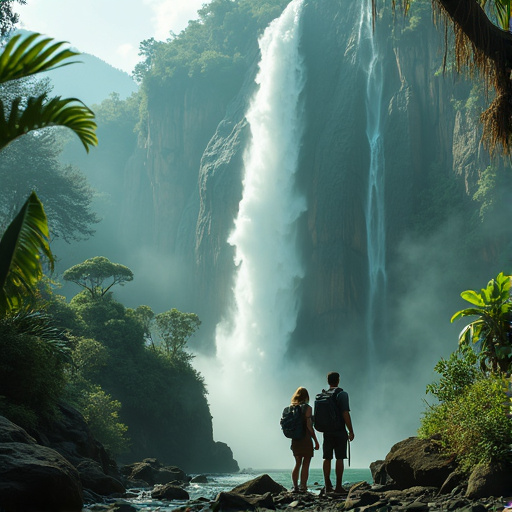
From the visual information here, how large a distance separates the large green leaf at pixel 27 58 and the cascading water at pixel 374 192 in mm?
37856

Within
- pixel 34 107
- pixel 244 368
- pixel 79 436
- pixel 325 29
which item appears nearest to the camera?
pixel 34 107

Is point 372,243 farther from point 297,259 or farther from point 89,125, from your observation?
point 89,125

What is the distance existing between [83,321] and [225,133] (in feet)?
88.6

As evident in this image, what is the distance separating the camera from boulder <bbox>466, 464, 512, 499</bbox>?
729 centimetres

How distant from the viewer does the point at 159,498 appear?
42.9 feet

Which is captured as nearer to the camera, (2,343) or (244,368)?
(2,343)

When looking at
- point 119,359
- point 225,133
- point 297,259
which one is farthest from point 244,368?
point 225,133

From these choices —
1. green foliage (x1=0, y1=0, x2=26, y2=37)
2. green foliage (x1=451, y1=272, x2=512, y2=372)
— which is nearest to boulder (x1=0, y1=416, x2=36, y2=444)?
green foliage (x1=451, y1=272, x2=512, y2=372)

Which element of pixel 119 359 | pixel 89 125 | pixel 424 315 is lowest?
pixel 89 125

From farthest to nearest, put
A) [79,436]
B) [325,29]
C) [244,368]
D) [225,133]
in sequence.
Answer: [225,133] → [325,29] → [244,368] → [79,436]

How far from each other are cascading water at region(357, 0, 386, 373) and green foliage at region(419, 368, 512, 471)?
104 ft

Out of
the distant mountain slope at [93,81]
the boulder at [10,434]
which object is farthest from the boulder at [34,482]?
the distant mountain slope at [93,81]

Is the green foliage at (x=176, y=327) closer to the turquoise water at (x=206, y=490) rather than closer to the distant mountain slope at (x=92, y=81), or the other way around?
the turquoise water at (x=206, y=490)

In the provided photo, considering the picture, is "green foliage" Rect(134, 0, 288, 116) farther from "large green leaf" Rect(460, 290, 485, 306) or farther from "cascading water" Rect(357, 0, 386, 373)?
"large green leaf" Rect(460, 290, 485, 306)
